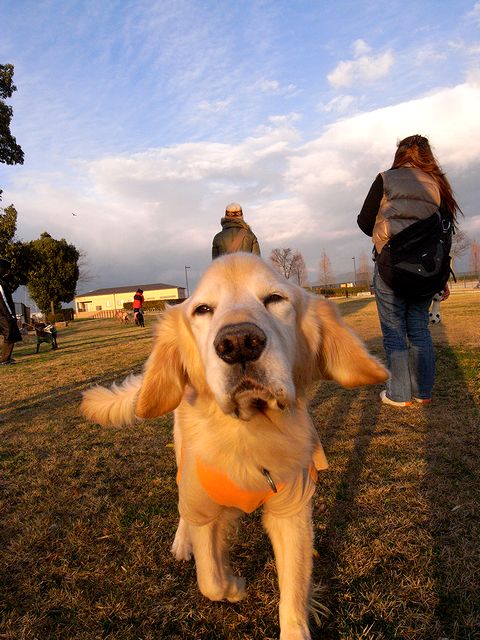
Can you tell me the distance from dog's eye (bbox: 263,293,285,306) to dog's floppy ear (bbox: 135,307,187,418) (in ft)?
1.23

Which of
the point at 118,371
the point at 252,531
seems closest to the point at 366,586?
the point at 252,531

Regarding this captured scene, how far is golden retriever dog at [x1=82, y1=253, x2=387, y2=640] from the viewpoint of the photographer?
137cm

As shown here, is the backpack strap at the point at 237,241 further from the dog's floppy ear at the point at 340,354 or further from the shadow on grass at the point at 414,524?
the dog's floppy ear at the point at 340,354

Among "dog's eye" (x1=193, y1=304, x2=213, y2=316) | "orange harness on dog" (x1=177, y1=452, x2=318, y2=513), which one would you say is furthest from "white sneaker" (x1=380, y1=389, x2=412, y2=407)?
"dog's eye" (x1=193, y1=304, x2=213, y2=316)

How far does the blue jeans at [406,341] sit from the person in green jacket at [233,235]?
1.22 meters

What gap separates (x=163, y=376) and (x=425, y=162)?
10.1 ft

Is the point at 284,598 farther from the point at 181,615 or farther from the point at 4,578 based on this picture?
the point at 4,578

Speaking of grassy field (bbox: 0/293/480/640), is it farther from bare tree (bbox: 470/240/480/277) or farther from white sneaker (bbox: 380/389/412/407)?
bare tree (bbox: 470/240/480/277)

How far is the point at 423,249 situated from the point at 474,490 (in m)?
1.89

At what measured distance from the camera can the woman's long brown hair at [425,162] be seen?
354 centimetres

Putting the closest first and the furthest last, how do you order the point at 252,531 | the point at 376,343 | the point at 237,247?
1. the point at 252,531
2. the point at 237,247
3. the point at 376,343

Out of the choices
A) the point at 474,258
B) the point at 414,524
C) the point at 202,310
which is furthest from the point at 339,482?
the point at 474,258

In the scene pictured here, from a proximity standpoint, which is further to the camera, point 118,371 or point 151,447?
point 118,371

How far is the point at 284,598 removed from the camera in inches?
57.2
